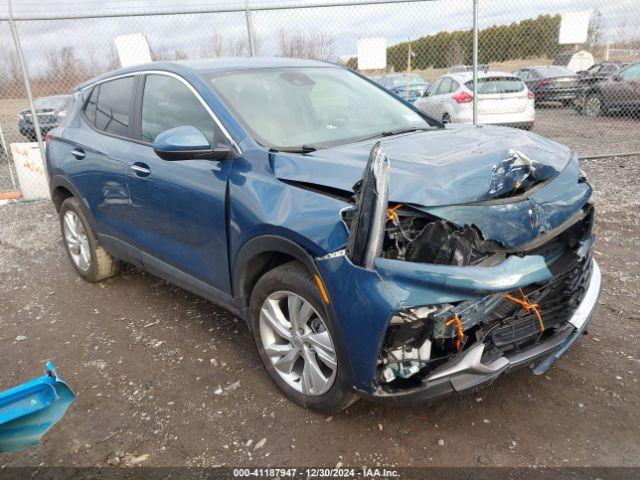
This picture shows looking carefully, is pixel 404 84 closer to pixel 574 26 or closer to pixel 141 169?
pixel 574 26

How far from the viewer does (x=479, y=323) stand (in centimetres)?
239

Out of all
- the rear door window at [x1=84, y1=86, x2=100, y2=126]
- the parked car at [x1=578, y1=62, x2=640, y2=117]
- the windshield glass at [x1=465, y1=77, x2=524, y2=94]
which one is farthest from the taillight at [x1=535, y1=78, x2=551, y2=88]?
the rear door window at [x1=84, y1=86, x2=100, y2=126]

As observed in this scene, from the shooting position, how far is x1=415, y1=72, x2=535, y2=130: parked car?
1074 cm

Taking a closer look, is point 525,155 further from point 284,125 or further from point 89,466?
point 89,466

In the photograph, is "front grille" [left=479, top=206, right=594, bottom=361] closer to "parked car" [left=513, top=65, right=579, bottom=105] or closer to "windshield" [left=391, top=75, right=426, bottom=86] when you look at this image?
"parked car" [left=513, top=65, right=579, bottom=105]

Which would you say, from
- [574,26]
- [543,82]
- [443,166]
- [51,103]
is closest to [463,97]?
[574,26]

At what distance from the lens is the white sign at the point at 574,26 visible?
321 inches

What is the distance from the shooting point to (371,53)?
8328mm

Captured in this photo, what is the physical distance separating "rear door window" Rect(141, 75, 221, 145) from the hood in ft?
2.24

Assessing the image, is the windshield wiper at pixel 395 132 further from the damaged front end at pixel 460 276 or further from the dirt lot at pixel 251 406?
the dirt lot at pixel 251 406

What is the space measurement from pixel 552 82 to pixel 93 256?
15.9 meters

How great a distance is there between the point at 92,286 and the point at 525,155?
3.95m

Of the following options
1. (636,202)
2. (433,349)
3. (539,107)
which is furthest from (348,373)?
(539,107)

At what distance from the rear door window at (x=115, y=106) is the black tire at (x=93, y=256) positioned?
82cm
